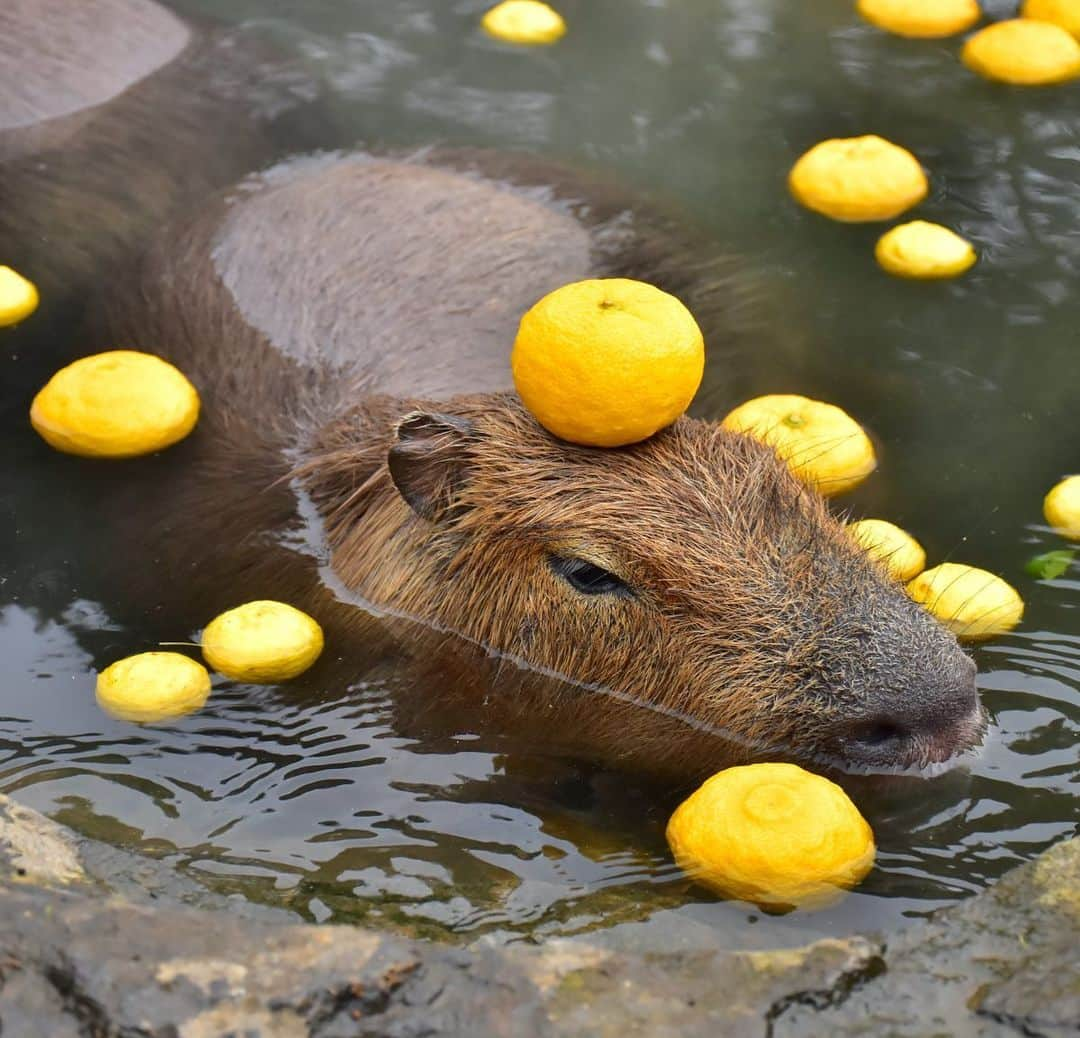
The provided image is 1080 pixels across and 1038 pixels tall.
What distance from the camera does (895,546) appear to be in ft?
14.1

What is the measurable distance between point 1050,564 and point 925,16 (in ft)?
11.6

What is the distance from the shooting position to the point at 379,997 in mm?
2383

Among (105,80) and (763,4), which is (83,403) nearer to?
(105,80)

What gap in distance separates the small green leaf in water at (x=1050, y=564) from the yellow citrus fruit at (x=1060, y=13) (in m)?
3.36

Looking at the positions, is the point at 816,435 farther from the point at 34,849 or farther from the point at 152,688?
the point at 34,849

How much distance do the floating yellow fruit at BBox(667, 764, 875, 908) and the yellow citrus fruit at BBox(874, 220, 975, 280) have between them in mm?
2930

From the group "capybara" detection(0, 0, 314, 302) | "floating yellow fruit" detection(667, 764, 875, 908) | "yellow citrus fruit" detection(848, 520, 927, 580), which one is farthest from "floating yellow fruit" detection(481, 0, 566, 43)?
"floating yellow fruit" detection(667, 764, 875, 908)

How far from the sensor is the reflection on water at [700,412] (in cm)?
332

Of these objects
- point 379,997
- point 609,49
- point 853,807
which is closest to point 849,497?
point 853,807

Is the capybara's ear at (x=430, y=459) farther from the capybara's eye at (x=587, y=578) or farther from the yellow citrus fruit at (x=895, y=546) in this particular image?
the yellow citrus fruit at (x=895, y=546)

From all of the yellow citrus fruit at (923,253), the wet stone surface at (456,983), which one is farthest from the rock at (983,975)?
the yellow citrus fruit at (923,253)

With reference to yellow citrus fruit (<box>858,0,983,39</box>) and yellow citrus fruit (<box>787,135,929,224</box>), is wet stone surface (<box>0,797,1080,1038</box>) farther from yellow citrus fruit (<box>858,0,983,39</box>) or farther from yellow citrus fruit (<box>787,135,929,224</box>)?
yellow citrus fruit (<box>858,0,983,39</box>)

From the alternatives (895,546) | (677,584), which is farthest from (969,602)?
(677,584)

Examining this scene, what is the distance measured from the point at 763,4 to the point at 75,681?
4908mm
